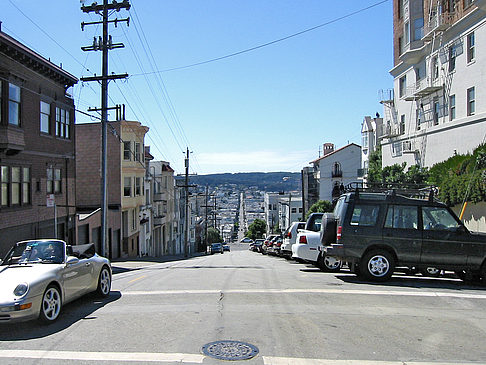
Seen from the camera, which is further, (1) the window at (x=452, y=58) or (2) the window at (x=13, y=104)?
(1) the window at (x=452, y=58)

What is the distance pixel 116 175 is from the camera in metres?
36.3

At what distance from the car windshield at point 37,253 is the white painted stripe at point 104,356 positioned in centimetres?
256

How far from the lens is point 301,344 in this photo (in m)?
6.28

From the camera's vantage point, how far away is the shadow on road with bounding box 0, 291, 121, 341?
22.5ft

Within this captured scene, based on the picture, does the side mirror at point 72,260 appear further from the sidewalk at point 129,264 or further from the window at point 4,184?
the sidewalk at point 129,264

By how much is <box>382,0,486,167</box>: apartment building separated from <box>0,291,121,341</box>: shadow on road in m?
22.0

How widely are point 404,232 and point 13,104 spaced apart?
58.1ft

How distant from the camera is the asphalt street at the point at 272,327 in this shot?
588cm

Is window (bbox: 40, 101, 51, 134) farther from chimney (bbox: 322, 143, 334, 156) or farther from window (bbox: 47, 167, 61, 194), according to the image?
chimney (bbox: 322, 143, 334, 156)

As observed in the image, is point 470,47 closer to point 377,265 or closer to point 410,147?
point 410,147

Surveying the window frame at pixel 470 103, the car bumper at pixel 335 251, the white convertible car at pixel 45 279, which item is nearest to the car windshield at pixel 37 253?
the white convertible car at pixel 45 279

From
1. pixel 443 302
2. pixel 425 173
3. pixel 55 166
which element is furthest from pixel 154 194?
pixel 443 302

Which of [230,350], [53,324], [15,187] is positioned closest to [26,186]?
[15,187]

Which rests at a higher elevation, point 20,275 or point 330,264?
point 20,275
